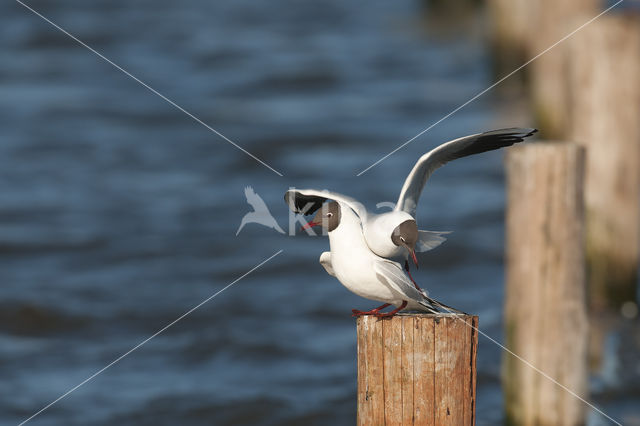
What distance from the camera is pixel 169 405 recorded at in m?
7.60

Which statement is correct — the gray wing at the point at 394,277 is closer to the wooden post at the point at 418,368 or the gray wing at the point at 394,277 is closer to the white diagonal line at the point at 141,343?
the wooden post at the point at 418,368

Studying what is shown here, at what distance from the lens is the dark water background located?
26.2ft

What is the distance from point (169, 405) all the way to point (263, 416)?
29.0 inches

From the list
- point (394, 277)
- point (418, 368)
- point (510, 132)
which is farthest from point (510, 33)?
point (394, 277)

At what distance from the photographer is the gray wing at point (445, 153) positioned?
3.46 m

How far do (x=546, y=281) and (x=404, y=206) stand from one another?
2.81m

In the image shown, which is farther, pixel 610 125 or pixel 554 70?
pixel 554 70

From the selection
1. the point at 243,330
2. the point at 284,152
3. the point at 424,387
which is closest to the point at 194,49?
the point at 284,152

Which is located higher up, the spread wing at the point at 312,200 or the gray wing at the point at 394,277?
the spread wing at the point at 312,200

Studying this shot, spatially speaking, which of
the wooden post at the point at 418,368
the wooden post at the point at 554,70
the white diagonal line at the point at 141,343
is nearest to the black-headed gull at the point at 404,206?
the wooden post at the point at 418,368

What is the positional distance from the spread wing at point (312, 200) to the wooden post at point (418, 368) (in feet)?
1.49

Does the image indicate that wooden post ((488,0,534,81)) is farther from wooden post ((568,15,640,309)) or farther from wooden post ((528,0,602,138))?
wooden post ((568,15,640,309))

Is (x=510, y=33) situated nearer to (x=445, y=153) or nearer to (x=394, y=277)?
(x=445, y=153)

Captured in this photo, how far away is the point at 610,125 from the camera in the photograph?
26.8 ft
